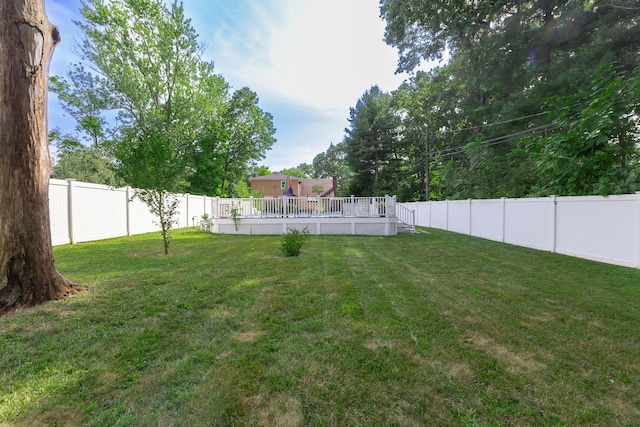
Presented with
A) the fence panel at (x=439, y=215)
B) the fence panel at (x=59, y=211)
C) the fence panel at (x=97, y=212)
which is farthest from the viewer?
the fence panel at (x=439, y=215)

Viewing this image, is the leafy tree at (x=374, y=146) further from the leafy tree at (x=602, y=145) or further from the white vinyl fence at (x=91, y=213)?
the leafy tree at (x=602, y=145)

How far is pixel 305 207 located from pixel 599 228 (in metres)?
8.97

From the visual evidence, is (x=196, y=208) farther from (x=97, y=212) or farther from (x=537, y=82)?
(x=537, y=82)

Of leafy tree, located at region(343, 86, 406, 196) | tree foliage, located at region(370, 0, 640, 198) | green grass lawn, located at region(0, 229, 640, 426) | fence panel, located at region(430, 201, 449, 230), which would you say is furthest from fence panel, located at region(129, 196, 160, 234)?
leafy tree, located at region(343, 86, 406, 196)

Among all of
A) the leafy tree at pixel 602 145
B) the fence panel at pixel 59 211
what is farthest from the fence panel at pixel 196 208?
the leafy tree at pixel 602 145

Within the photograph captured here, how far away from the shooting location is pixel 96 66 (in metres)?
18.1

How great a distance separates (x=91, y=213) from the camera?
8945 millimetres

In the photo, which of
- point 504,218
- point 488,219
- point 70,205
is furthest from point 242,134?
point 504,218

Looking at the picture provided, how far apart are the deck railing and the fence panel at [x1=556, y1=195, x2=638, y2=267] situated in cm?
548

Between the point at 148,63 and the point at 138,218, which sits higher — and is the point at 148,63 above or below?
above

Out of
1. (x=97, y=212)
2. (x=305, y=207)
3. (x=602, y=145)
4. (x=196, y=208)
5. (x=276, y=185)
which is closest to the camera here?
(x=602, y=145)

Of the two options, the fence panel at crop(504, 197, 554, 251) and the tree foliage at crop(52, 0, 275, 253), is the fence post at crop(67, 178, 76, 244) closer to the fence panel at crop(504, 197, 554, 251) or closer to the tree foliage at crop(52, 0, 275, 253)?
the tree foliage at crop(52, 0, 275, 253)

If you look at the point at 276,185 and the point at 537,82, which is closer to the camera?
the point at 537,82

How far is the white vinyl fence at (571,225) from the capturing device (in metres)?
5.61
